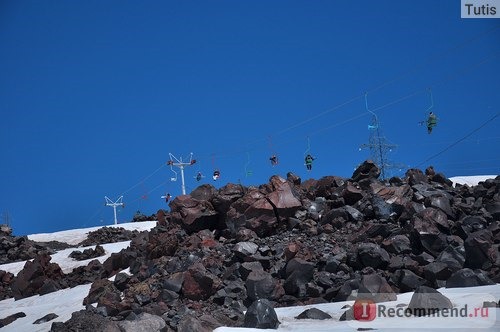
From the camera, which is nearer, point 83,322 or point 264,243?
point 83,322

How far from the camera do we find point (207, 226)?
1266cm

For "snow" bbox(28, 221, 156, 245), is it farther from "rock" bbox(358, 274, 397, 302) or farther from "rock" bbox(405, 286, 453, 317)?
"rock" bbox(405, 286, 453, 317)

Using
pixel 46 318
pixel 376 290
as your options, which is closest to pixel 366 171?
pixel 376 290

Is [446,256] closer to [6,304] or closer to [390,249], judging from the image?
[390,249]

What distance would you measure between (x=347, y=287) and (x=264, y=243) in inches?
130

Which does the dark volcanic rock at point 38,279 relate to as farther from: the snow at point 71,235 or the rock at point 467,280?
the snow at point 71,235

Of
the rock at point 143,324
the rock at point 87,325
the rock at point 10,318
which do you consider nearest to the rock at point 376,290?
the rock at point 143,324

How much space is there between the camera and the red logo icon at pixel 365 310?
18.5ft

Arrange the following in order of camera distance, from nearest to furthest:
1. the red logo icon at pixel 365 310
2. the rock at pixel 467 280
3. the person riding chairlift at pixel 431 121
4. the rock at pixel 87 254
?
the red logo icon at pixel 365 310
the rock at pixel 467 280
the rock at pixel 87 254
the person riding chairlift at pixel 431 121

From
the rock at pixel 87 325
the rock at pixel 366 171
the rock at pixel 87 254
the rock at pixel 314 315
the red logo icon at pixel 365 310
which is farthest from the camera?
the rock at pixel 87 254

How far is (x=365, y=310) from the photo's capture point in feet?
19.2

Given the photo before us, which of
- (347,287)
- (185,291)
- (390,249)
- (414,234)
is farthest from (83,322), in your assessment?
(414,234)

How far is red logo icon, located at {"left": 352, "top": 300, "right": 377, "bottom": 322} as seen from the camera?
564cm

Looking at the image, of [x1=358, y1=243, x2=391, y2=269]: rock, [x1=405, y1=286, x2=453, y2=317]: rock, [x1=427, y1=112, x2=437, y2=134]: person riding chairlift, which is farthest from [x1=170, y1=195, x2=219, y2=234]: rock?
[x1=427, y1=112, x2=437, y2=134]: person riding chairlift
